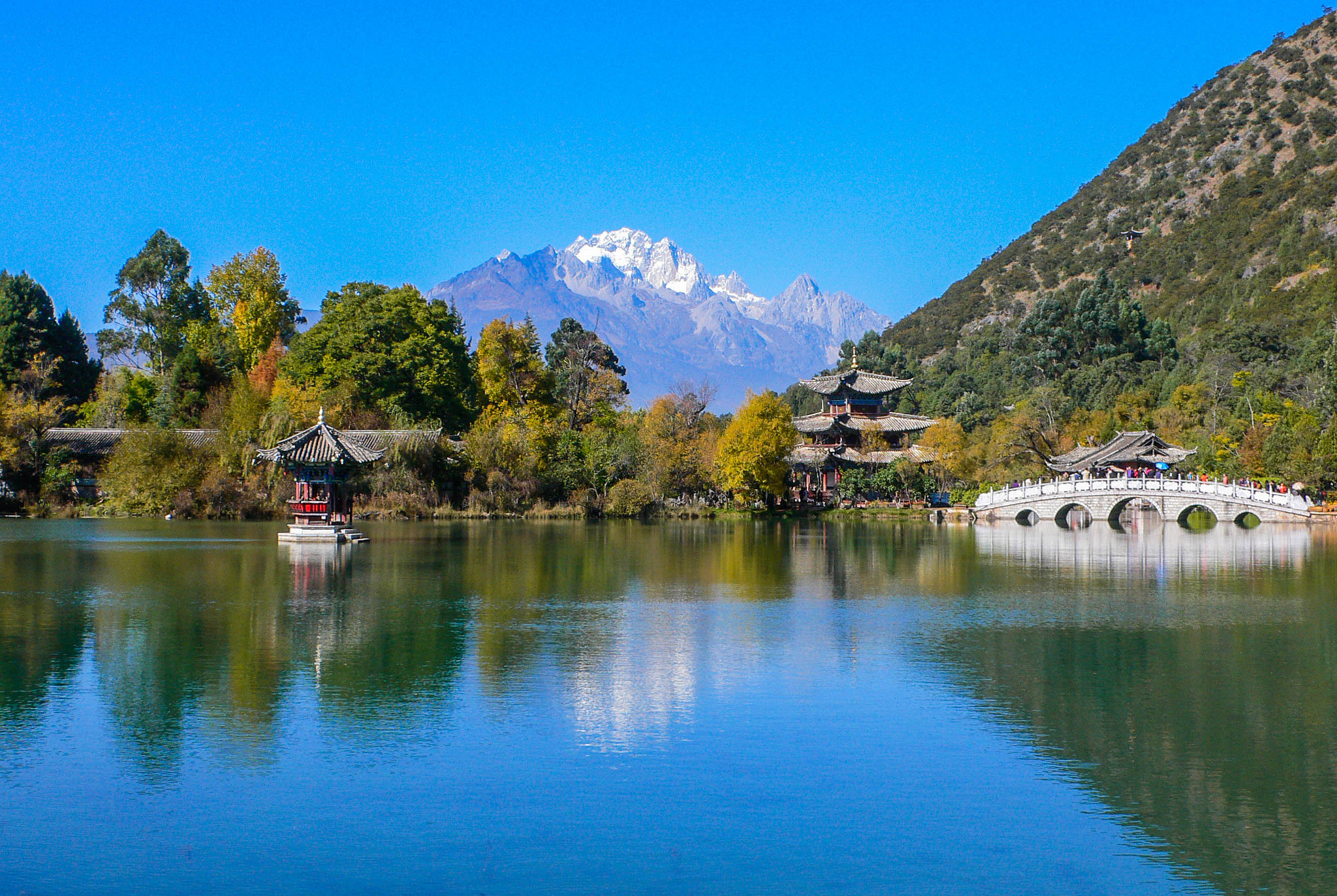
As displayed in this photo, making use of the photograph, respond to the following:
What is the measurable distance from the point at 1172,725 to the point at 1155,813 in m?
2.87

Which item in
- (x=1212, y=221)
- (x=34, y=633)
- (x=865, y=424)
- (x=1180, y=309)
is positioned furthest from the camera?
(x=1212, y=221)

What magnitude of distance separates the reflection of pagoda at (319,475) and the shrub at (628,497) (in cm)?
2072

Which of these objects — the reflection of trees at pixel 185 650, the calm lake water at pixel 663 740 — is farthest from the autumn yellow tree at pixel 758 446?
the calm lake water at pixel 663 740

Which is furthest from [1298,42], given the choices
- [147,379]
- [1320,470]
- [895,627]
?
[895,627]

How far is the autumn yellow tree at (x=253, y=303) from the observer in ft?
211

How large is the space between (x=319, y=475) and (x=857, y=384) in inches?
1497

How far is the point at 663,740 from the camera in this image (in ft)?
36.3

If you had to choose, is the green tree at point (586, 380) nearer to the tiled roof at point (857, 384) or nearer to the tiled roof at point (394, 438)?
the tiled roof at point (857, 384)

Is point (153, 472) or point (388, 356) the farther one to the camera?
point (388, 356)

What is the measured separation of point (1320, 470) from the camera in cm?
4609

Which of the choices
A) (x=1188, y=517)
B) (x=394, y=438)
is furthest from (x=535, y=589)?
(x=1188, y=517)

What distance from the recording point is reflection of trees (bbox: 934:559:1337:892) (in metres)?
8.55

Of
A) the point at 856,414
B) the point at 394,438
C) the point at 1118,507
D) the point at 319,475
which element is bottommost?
the point at 1118,507

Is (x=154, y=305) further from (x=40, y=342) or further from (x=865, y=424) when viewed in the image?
(x=865, y=424)
